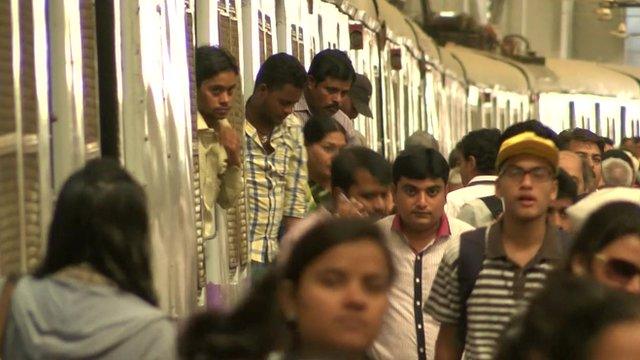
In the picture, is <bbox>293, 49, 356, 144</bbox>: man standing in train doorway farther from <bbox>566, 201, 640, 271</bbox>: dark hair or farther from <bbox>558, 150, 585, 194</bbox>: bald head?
<bbox>566, 201, 640, 271</bbox>: dark hair

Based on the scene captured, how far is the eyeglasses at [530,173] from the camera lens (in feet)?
22.3

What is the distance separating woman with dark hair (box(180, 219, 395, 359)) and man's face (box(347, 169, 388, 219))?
3.63 meters

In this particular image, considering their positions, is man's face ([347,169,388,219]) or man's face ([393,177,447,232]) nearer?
man's face ([393,177,447,232])

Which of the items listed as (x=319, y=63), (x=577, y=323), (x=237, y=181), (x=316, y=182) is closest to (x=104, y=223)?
(x=577, y=323)

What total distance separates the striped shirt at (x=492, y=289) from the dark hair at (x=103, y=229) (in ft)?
6.44

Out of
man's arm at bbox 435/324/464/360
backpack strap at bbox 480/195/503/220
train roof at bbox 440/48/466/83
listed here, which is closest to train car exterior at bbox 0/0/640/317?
backpack strap at bbox 480/195/503/220

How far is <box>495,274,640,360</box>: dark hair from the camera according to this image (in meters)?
3.25

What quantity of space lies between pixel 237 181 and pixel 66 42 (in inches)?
95.5

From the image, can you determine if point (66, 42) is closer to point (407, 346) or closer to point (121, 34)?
point (121, 34)

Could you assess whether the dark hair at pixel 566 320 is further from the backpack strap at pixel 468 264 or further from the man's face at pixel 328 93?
the man's face at pixel 328 93

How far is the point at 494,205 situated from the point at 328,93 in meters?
1.35

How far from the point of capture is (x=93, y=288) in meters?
4.48

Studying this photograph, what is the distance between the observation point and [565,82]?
134 feet

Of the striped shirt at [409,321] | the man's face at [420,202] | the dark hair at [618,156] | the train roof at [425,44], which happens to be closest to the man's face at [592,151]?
the dark hair at [618,156]
